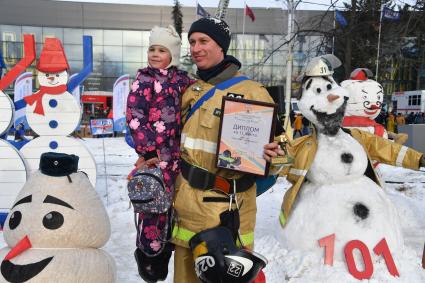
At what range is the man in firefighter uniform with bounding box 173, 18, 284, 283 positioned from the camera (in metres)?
2.23

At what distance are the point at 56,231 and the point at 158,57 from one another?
1104 mm

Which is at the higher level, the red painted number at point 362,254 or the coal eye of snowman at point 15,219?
the coal eye of snowman at point 15,219

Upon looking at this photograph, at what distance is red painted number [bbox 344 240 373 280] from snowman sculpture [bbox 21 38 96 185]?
139 inches

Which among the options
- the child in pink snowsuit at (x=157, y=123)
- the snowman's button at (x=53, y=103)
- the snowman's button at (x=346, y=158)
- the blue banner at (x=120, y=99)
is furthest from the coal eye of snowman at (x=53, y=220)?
the blue banner at (x=120, y=99)

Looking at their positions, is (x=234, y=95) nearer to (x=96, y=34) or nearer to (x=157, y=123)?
(x=157, y=123)

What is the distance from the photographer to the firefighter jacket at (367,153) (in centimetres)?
425

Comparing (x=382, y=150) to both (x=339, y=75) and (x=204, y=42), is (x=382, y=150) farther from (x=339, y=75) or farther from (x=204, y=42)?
(x=339, y=75)

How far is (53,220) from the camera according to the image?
2.45 meters

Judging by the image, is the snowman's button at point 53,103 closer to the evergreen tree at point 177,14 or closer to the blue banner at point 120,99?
the blue banner at point 120,99

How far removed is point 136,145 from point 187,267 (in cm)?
71

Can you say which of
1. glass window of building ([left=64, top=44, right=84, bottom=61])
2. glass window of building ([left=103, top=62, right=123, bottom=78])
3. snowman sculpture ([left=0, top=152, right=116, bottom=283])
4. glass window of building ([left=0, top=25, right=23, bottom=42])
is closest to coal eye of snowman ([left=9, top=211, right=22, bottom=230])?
snowman sculpture ([left=0, top=152, right=116, bottom=283])

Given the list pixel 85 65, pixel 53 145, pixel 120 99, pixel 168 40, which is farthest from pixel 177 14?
pixel 168 40

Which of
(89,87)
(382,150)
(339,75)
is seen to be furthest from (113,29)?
(382,150)

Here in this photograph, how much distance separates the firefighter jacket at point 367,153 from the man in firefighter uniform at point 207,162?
6.56ft
